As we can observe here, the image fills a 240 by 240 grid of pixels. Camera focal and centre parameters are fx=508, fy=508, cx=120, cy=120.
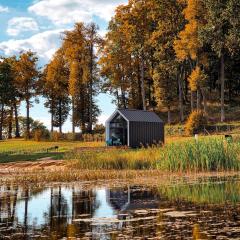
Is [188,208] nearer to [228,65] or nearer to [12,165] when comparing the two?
[12,165]

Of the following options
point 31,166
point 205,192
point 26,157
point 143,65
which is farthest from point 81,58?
point 205,192

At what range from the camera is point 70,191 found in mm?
17812

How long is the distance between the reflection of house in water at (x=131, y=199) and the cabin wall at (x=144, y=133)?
90.0ft

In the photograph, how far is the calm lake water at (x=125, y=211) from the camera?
32.6ft

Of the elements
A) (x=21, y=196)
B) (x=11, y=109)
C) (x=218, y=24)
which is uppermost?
(x=218, y=24)

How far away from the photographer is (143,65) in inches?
2534

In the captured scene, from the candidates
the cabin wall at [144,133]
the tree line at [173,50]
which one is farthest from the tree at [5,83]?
the cabin wall at [144,133]

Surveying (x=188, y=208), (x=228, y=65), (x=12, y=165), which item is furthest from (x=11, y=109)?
(x=188, y=208)

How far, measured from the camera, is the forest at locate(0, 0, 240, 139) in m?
55.5

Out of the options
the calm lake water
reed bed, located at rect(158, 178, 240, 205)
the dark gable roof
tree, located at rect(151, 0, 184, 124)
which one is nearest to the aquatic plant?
reed bed, located at rect(158, 178, 240, 205)

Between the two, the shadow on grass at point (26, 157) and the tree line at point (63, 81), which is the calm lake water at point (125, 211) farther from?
the tree line at point (63, 81)

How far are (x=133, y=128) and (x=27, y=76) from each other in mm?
31860

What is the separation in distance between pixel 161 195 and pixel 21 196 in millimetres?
4803

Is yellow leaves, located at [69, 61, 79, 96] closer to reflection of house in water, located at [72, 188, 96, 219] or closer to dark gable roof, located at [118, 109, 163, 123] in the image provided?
dark gable roof, located at [118, 109, 163, 123]
